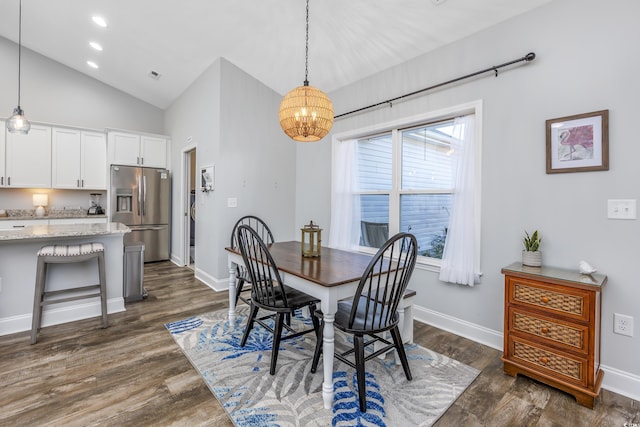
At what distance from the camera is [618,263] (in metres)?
1.90

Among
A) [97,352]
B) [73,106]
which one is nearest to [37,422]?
[97,352]

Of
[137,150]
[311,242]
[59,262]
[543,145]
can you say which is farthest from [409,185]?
[137,150]

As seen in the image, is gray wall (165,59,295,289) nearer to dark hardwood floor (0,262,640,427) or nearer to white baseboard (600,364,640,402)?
dark hardwood floor (0,262,640,427)

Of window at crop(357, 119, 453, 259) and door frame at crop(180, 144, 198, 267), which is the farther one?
door frame at crop(180, 144, 198, 267)

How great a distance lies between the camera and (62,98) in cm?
493

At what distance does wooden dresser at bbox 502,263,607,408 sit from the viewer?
1.73 meters

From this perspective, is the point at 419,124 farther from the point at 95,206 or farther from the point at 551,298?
the point at 95,206

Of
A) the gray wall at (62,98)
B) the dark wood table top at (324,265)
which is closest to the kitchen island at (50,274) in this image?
the dark wood table top at (324,265)

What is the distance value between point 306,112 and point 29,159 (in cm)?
494

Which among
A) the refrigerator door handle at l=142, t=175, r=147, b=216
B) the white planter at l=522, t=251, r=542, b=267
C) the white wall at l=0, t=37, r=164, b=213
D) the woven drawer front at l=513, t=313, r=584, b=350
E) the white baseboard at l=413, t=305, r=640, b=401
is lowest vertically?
the white baseboard at l=413, t=305, r=640, b=401

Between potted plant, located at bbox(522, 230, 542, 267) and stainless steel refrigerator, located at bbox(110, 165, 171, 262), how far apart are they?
5.35 meters

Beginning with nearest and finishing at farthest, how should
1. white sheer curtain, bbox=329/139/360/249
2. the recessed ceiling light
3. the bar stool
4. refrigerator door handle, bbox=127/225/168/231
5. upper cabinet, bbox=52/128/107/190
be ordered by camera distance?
the bar stool
the recessed ceiling light
white sheer curtain, bbox=329/139/360/249
upper cabinet, bbox=52/128/107/190
refrigerator door handle, bbox=127/225/168/231

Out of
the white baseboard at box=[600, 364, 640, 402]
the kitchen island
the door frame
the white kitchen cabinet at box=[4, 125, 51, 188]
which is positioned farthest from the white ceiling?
the white baseboard at box=[600, 364, 640, 402]

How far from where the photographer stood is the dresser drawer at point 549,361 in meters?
1.76
